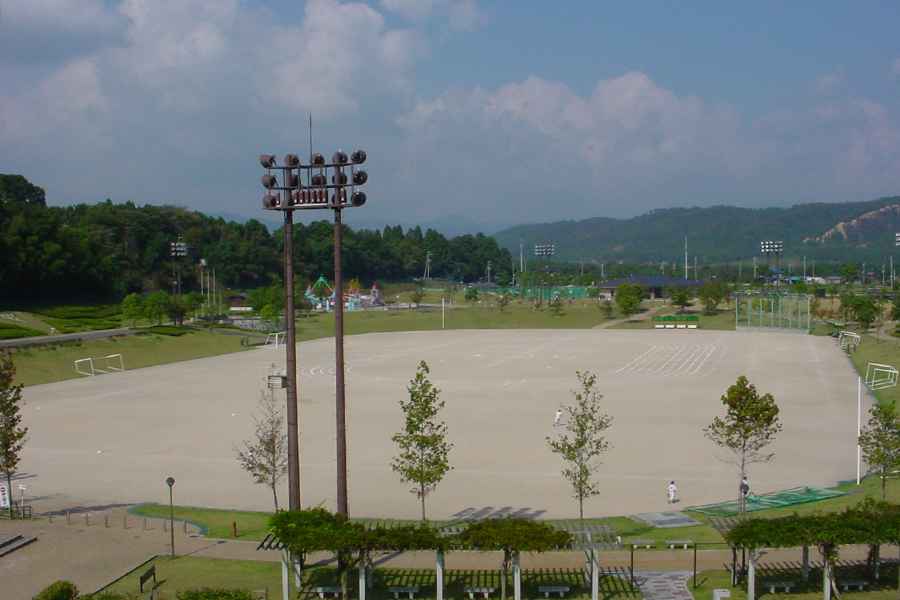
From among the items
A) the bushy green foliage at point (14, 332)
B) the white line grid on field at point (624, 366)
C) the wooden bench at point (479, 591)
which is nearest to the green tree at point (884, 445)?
A: the wooden bench at point (479, 591)

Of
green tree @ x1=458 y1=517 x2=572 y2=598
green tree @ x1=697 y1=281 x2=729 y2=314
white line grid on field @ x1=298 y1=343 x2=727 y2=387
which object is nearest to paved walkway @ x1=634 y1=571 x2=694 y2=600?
green tree @ x1=458 y1=517 x2=572 y2=598

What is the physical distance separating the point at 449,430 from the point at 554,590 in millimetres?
18534

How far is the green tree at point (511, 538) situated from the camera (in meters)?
13.4

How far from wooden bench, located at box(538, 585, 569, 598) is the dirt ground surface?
267 inches

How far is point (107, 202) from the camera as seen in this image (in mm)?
141250

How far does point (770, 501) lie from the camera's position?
70.2 ft

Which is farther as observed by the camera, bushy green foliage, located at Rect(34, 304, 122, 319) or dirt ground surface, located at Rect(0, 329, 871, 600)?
bushy green foliage, located at Rect(34, 304, 122, 319)

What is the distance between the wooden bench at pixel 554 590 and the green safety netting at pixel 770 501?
7673 millimetres

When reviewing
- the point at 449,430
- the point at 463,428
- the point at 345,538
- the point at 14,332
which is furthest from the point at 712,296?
the point at 345,538

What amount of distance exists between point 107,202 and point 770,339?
116988mm

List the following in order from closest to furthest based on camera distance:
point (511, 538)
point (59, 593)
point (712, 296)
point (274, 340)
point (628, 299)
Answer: point (59, 593) < point (511, 538) < point (274, 340) < point (628, 299) < point (712, 296)

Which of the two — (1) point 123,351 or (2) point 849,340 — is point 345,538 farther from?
(2) point 849,340

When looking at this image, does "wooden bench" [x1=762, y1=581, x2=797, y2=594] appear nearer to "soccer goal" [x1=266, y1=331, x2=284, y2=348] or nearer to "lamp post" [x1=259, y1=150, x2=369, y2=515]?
"lamp post" [x1=259, y1=150, x2=369, y2=515]

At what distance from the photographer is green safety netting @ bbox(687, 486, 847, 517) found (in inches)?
816
